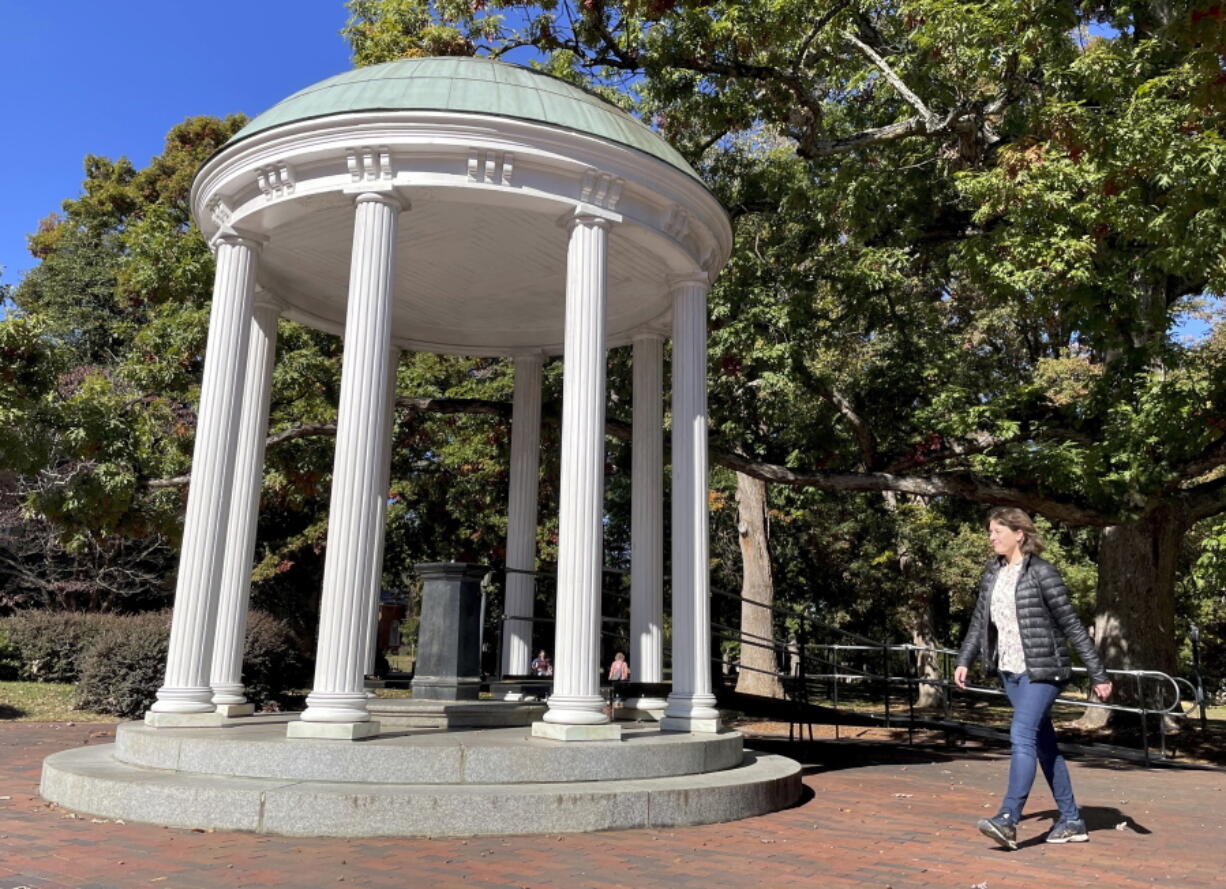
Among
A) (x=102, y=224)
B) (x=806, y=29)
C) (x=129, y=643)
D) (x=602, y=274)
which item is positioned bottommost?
(x=129, y=643)

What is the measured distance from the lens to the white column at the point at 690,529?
30.7 ft

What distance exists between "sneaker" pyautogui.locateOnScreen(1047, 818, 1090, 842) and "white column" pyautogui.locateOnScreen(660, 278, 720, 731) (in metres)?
3.48

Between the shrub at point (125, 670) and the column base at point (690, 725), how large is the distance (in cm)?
1061

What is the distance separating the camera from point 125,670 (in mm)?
16266

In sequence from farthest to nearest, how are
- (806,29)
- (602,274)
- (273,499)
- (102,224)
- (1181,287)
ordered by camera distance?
(102,224) < (273,499) < (1181,287) < (806,29) < (602,274)

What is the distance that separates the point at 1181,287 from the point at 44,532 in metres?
26.9

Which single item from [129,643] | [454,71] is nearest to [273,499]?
[129,643]

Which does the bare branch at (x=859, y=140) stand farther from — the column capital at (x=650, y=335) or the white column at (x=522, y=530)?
the white column at (x=522, y=530)

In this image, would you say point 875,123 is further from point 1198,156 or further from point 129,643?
point 129,643

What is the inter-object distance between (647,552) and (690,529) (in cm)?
122

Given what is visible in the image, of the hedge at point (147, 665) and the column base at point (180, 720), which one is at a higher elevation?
the hedge at point (147, 665)

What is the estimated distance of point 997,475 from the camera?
44.3ft

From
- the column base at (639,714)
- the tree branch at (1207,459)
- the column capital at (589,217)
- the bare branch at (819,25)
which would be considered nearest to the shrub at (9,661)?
the column base at (639,714)

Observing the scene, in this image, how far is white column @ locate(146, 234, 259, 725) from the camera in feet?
27.9
